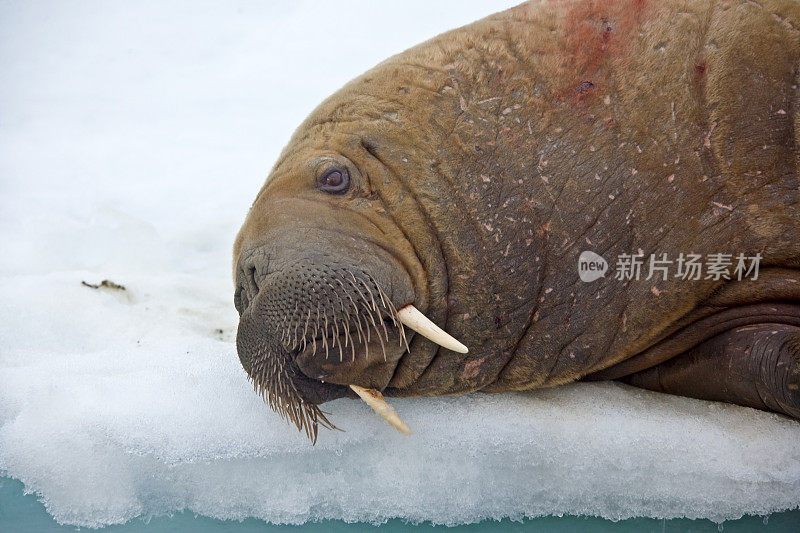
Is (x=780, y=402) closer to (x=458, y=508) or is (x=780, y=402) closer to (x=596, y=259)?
(x=596, y=259)

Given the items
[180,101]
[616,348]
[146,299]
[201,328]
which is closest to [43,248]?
[146,299]

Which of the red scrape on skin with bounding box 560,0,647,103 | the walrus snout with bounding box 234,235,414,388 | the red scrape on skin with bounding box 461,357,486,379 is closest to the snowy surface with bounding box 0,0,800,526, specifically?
the red scrape on skin with bounding box 461,357,486,379

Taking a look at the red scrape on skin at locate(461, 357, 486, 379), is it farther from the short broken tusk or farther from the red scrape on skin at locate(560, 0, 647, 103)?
the red scrape on skin at locate(560, 0, 647, 103)

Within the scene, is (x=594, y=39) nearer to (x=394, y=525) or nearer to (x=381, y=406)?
(x=381, y=406)

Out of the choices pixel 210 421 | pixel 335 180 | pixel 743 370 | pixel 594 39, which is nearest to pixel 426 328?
pixel 335 180

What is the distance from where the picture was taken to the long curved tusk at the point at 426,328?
3.42 metres

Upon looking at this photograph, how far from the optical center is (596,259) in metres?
3.66

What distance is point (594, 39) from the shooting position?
3.77m

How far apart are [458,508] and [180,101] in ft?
24.4

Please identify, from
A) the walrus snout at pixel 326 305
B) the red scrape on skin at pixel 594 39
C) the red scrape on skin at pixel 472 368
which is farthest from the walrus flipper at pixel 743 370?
the walrus snout at pixel 326 305

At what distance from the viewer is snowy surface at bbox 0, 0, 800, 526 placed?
349 centimetres

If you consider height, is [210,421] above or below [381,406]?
below

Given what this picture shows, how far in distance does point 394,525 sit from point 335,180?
1.57m

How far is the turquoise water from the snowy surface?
5 centimetres
